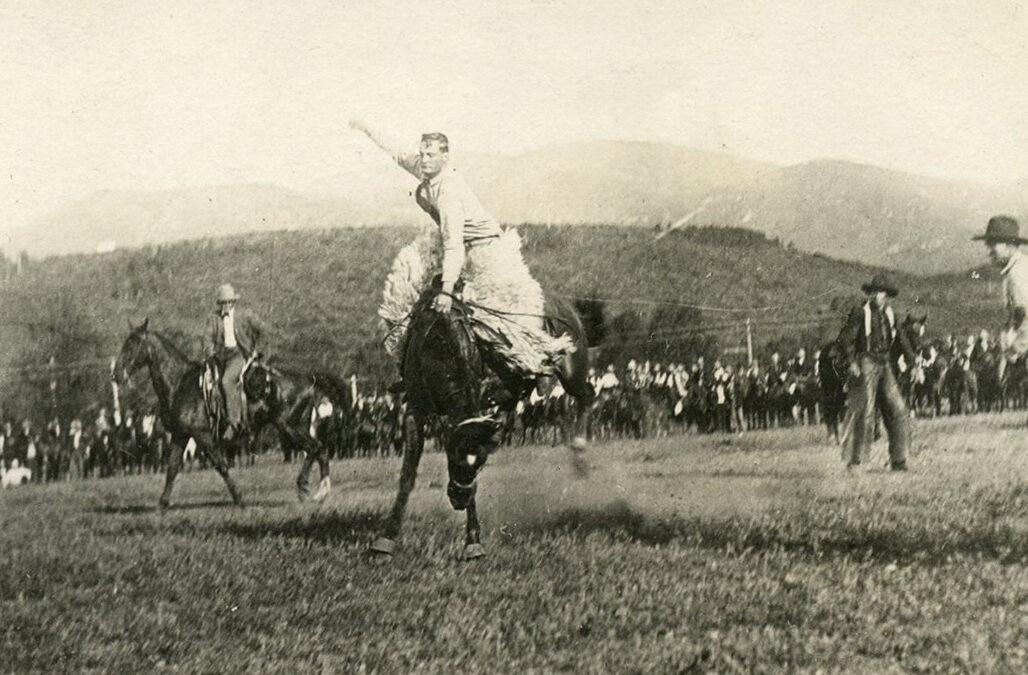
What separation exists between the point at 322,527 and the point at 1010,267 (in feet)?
13.8

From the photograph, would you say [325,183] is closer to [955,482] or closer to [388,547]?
[388,547]

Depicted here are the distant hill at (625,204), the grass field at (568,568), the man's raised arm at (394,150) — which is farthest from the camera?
the distant hill at (625,204)

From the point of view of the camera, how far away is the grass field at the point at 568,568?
17.3ft

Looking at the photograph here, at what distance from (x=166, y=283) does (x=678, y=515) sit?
3.09 meters

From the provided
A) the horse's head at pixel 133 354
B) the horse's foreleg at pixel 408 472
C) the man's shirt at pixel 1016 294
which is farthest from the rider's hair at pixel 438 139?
the man's shirt at pixel 1016 294

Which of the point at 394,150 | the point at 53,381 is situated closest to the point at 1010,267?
the point at 394,150

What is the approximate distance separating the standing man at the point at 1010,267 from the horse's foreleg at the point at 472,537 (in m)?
3.19

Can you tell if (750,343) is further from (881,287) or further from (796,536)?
(796,536)

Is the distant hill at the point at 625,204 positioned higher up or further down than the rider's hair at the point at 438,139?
further down

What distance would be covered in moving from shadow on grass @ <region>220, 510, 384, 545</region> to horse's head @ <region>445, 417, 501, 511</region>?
595 millimetres

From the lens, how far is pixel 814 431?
238 inches

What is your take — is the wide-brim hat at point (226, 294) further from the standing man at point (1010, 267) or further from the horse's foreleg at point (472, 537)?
the standing man at point (1010, 267)

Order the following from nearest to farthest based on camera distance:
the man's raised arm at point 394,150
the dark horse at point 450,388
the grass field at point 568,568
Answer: the grass field at point 568,568, the dark horse at point 450,388, the man's raised arm at point 394,150

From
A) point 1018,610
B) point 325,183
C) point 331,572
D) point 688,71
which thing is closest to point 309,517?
point 331,572
